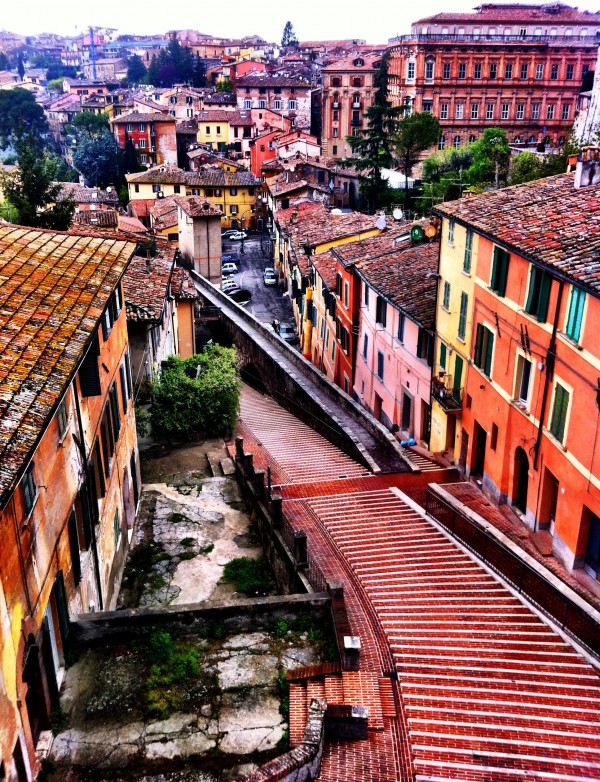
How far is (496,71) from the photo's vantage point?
319 feet

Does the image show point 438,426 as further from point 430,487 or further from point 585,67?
point 585,67

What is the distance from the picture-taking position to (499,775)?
12125 millimetres

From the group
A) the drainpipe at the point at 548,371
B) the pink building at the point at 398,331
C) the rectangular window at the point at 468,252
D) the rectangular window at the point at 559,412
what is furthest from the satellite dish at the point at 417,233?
the rectangular window at the point at 559,412

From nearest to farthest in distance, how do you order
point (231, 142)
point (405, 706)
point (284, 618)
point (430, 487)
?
point (405, 706) → point (284, 618) → point (430, 487) → point (231, 142)

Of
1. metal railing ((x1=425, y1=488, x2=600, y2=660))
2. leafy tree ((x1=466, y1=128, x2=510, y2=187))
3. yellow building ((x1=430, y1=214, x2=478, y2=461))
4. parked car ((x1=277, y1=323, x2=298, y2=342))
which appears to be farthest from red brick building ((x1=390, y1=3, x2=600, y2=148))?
metal railing ((x1=425, y1=488, x2=600, y2=660))

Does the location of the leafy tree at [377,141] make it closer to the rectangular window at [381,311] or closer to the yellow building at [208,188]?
the yellow building at [208,188]

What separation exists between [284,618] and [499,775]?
4735 mm

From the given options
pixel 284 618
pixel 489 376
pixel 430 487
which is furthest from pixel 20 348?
pixel 489 376

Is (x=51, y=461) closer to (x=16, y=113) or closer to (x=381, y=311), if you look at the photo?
(x=381, y=311)

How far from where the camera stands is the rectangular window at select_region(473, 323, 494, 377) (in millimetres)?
23406

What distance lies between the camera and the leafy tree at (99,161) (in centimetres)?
9781

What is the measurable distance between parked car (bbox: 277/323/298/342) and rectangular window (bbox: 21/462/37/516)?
46.2 metres

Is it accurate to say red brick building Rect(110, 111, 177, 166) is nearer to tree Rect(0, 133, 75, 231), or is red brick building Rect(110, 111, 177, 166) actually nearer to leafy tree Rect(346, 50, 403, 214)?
leafy tree Rect(346, 50, 403, 214)

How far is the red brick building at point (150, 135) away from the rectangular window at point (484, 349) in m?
88.0
